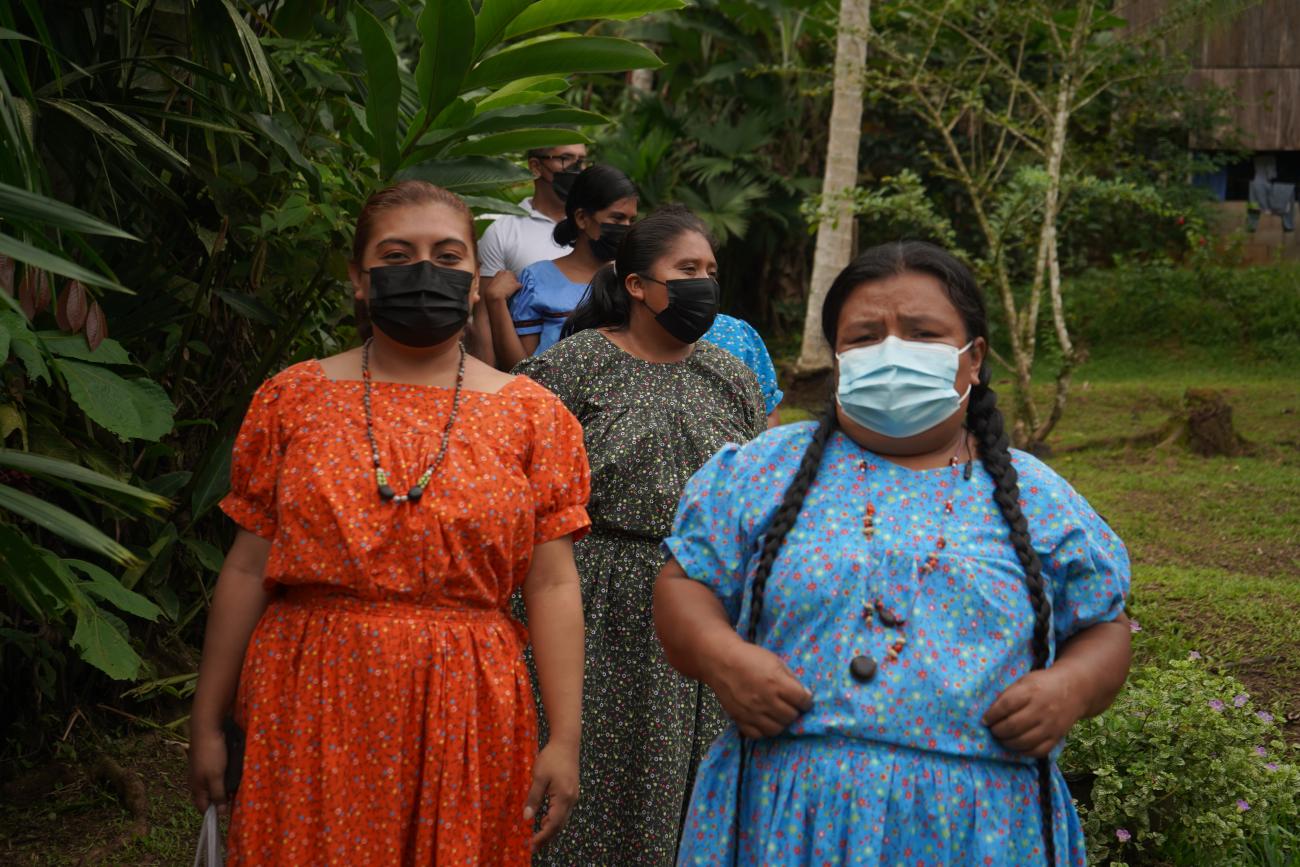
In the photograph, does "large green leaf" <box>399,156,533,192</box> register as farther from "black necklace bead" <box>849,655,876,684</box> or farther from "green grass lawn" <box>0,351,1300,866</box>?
"black necklace bead" <box>849,655,876,684</box>

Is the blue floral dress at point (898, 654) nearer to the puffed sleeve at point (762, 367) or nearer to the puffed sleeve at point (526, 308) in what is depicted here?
the puffed sleeve at point (762, 367)

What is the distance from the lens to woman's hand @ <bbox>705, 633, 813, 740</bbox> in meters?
2.12

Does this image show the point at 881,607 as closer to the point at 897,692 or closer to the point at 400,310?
the point at 897,692

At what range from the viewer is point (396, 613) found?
→ 8.33 feet

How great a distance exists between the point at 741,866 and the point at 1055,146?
747cm

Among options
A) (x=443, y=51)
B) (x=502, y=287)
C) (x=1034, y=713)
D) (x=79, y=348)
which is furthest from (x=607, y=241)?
(x=1034, y=713)

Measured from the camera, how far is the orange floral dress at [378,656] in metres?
2.49

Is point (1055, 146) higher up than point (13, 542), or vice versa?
point (1055, 146)

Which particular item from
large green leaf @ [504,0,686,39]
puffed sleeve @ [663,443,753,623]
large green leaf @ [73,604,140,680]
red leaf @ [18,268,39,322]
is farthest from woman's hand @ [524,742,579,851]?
large green leaf @ [504,0,686,39]

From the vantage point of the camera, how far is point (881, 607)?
7.07ft

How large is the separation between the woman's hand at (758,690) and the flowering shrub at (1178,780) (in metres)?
1.89

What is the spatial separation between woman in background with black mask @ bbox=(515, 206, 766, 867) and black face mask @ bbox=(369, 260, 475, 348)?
1.06 meters

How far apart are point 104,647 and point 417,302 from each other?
1097 millimetres

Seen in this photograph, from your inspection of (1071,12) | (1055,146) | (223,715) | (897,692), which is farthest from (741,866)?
(1071,12)
